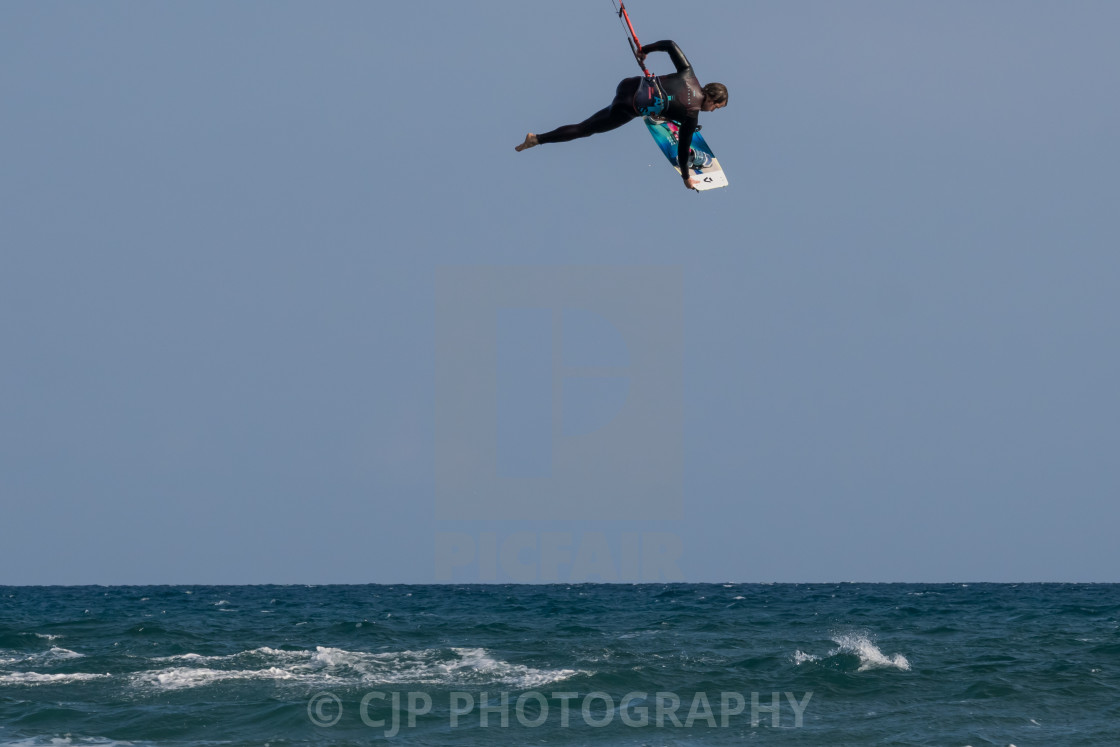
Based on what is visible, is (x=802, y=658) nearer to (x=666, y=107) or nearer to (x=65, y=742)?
(x=65, y=742)

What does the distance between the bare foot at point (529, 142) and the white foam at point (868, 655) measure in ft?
48.1

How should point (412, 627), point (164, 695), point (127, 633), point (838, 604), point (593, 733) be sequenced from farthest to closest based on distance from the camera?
point (838, 604), point (412, 627), point (127, 633), point (164, 695), point (593, 733)

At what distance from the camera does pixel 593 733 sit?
1479cm

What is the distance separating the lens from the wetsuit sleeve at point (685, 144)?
8.16 m

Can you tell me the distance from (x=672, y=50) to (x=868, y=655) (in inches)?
648

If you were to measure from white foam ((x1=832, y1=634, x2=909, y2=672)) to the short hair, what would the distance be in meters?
14.4

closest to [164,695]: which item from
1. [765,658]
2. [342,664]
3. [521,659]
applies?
[342,664]

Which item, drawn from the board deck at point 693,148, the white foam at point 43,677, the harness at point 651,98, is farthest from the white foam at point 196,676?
the harness at point 651,98

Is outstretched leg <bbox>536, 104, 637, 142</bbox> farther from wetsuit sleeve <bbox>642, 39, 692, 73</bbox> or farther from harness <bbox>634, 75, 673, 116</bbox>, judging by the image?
wetsuit sleeve <bbox>642, 39, 692, 73</bbox>

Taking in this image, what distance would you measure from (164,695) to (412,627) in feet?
39.9

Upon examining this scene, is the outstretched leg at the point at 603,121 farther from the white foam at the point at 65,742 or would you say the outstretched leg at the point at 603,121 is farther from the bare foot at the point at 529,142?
the white foam at the point at 65,742

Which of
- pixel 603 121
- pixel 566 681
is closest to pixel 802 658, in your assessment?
pixel 566 681

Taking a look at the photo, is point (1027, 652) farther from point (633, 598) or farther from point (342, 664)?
point (633, 598)

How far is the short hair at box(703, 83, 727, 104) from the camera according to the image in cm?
803
